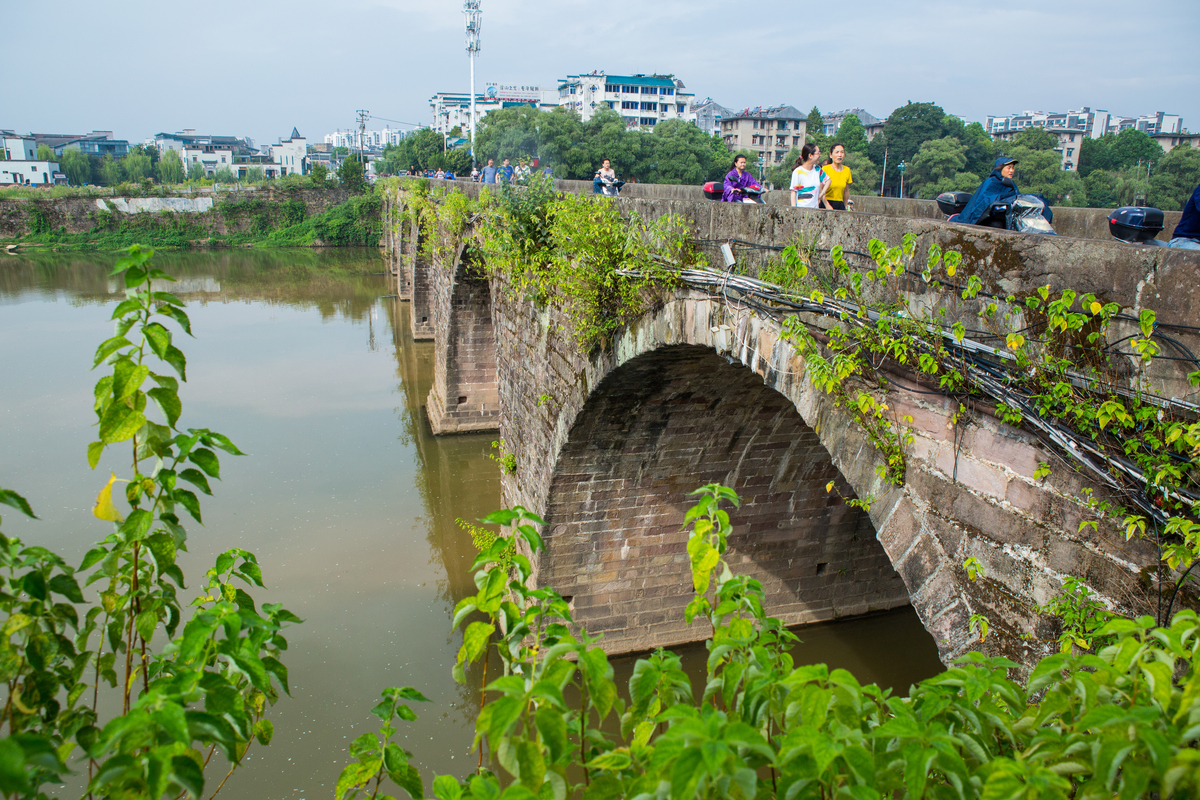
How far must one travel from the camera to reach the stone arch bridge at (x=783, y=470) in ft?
9.32

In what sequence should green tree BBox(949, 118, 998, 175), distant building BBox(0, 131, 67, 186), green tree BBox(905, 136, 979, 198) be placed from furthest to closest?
1. distant building BBox(0, 131, 67, 186)
2. green tree BBox(949, 118, 998, 175)
3. green tree BBox(905, 136, 979, 198)

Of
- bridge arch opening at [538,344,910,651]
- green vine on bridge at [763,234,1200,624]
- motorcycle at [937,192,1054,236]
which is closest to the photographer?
green vine on bridge at [763,234,1200,624]

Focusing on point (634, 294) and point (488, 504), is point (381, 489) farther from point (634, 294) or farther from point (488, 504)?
point (634, 294)

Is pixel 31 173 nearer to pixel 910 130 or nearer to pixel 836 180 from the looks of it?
pixel 910 130

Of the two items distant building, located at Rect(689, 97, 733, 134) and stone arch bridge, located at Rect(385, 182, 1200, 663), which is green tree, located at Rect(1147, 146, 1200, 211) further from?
distant building, located at Rect(689, 97, 733, 134)

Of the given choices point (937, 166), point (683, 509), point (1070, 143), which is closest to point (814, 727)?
point (683, 509)

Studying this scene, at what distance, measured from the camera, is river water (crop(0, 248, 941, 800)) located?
7098 mm

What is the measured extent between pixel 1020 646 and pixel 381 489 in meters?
9.98

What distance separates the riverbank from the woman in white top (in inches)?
1570

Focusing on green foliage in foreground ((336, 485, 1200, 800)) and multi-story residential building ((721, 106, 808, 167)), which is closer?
green foliage in foreground ((336, 485, 1200, 800))

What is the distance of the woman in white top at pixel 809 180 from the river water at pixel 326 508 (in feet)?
15.0

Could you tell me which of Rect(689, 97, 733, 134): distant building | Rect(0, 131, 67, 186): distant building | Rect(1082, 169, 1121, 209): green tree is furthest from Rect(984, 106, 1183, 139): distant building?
Rect(0, 131, 67, 186): distant building

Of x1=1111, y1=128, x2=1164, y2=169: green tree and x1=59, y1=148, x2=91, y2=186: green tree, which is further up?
x1=59, y1=148, x2=91, y2=186: green tree

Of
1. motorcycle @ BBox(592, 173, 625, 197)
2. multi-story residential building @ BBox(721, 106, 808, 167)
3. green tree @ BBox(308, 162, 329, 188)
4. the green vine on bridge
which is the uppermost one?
multi-story residential building @ BBox(721, 106, 808, 167)
